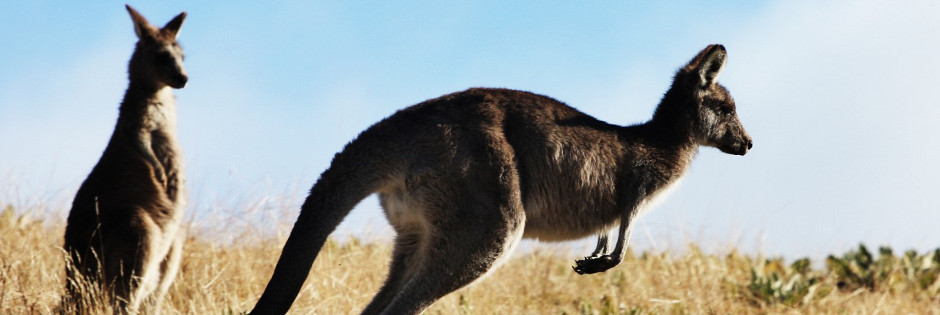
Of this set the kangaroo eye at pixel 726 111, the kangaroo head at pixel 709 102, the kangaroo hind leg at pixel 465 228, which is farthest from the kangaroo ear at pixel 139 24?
the kangaroo eye at pixel 726 111

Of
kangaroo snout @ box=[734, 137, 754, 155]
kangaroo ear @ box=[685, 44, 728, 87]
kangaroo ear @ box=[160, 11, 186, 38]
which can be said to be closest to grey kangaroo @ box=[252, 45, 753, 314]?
kangaroo ear @ box=[685, 44, 728, 87]

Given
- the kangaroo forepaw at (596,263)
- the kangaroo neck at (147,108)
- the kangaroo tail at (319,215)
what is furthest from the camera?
the kangaroo neck at (147,108)

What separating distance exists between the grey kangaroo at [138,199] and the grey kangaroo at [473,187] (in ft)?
4.81

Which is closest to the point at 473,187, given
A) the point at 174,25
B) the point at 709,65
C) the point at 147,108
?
the point at 709,65

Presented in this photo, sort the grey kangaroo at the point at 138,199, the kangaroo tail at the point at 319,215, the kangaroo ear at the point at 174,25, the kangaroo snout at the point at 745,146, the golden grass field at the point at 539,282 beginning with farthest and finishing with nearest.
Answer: the golden grass field at the point at 539,282, the kangaroo ear at the point at 174,25, the kangaroo snout at the point at 745,146, the grey kangaroo at the point at 138,199, the kangaroo tail at the point at 319,215

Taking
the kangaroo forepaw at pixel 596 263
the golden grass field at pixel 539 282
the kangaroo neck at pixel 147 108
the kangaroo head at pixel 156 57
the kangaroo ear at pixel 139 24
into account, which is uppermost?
the kangaroo ear at pixel 139 24

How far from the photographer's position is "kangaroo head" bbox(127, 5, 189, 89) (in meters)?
6.94

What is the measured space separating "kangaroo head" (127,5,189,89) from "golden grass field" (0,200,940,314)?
58.2 inches

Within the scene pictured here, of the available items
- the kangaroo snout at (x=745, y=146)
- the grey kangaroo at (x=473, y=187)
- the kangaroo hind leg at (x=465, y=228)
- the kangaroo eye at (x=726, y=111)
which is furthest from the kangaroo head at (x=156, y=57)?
the kangaroo snout at (x=745, y=146)

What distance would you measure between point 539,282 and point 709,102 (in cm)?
286

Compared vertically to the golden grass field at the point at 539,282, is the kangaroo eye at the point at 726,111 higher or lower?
higher

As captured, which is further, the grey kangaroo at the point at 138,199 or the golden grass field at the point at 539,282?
the golden grass field at the point at 539,282

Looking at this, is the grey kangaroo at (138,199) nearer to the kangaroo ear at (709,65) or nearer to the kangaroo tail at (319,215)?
the kangaroo tail at (319,215)

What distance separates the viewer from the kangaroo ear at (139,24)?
7090 mm
